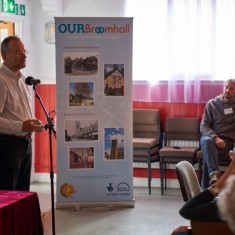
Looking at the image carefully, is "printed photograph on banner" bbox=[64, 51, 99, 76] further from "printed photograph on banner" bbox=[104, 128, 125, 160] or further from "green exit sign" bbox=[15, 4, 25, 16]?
"green exit sign" bbox=[15, 4, 25, 16]

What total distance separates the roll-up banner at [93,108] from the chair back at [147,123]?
4.23ft

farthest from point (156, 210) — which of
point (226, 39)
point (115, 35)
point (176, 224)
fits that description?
point (226, 39)

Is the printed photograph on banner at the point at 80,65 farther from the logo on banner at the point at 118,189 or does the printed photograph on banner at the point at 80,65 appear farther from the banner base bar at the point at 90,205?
Answer: the banner base bar at the point at 90,205

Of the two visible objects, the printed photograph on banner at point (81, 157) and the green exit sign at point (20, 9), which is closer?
the printed photograph on banner at point (81, 157)

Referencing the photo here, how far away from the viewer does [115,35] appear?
556cm

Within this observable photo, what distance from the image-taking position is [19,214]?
11.0 ft

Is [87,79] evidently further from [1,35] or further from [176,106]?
[1,35]

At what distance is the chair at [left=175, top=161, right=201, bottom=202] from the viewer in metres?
3.47

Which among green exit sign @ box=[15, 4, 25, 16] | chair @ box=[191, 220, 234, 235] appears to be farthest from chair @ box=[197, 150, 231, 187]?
chair @ box=[191, 220, 234, 235]

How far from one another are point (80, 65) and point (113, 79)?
1.23ft

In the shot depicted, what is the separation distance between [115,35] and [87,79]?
547 mm

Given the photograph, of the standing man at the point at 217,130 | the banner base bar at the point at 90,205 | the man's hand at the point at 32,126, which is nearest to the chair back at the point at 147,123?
the standing man at the point at 217,130

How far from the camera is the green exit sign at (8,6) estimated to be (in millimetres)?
6629

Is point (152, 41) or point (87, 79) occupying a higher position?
point (152, 41)
